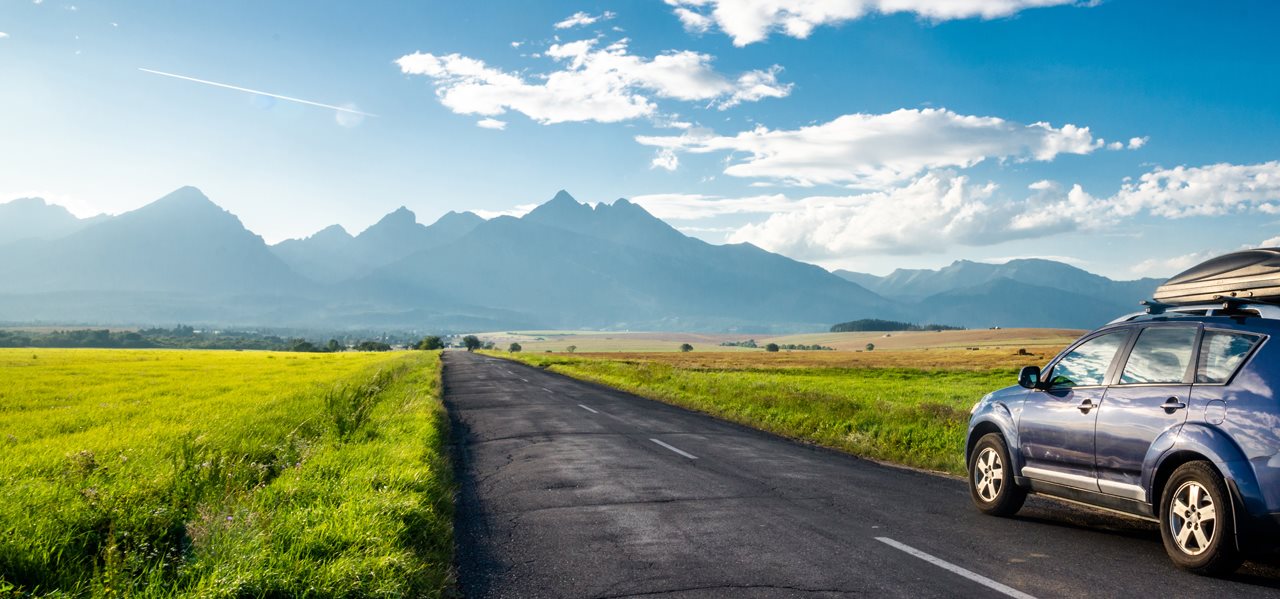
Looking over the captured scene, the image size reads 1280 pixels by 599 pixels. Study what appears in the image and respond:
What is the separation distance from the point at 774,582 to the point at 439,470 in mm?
5959

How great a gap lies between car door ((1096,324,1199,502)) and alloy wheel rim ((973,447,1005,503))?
139 cm

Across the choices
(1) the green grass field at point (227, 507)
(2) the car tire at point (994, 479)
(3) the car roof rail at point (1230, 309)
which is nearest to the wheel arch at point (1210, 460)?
(3) the car roof rail at point (1230, 309)

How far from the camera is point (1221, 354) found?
5.73 metres

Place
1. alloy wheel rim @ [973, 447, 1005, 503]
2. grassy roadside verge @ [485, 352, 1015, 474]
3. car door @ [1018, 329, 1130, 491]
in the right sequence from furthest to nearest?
grassy roadside verge @ [485, 352, 1015, 474] → alloy wheel rim @ [973, 447, 1005, 503] → car door @ [1018, 329, 1130, 491]

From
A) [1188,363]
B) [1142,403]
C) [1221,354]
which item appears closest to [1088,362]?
[1142,403]

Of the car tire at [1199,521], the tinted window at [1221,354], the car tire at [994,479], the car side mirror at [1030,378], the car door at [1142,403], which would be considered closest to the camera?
the car tire at [1199,521]

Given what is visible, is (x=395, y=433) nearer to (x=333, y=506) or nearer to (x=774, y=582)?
(x=333, y=506)

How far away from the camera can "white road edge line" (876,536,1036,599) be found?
5203 mm

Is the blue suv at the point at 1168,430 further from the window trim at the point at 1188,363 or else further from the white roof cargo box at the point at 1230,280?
the white roof cargo box at the point at 1230,280

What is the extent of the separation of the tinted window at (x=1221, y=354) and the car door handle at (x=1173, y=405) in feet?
0.70

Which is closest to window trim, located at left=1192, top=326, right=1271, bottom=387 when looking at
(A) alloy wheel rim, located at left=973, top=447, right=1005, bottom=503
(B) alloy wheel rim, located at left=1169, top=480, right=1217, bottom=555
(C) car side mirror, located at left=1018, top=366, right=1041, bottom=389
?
(B) alloy wheel rim, located at left=1169, top=480, right=1217, bottom=555

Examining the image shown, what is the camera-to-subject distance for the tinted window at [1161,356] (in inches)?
240

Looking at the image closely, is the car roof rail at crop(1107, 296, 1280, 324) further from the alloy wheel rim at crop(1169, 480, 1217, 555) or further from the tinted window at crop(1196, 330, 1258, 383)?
the alloy wheel rim at crop(1169, 480, 1217, 555)

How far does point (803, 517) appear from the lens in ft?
25.1
